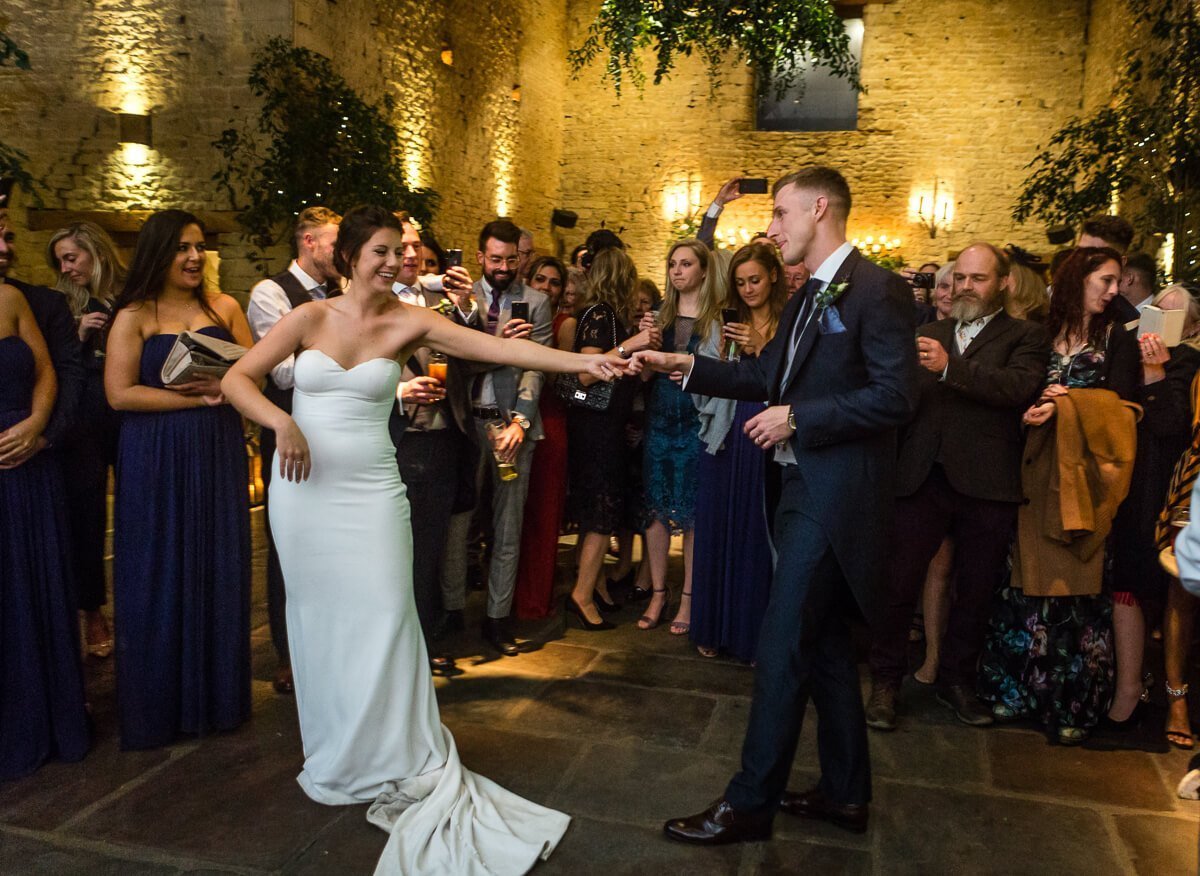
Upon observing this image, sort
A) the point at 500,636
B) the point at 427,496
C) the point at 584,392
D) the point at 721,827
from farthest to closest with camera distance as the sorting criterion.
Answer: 1. the point at 584,392
2. the point at 500,636
3. the point at 427,496
4. the point at 721,827

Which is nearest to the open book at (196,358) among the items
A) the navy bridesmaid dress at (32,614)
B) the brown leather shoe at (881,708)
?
the navy bridesmaid dress at (32,614)

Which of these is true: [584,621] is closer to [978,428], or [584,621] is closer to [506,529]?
[506,529]

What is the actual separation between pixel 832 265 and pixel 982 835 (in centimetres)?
176

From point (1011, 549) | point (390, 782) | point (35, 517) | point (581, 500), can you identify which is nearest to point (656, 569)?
point (581, 500)

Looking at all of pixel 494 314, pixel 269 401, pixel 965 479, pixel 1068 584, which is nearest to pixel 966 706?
pixel 1068 584

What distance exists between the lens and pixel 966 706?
362 centimetres

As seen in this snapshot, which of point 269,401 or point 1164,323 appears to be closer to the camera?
point 269,401

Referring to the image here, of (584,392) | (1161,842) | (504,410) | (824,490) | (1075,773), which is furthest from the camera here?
(584,392)

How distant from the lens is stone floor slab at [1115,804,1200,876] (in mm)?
2615

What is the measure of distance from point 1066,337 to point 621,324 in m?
1.98

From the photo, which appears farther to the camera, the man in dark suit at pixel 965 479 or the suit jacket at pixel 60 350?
the man in dark suit at pixel 965 479

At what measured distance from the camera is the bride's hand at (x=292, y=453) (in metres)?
2.73

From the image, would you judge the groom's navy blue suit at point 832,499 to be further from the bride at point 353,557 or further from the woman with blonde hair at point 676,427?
the woman with blonde hair at point 676,427

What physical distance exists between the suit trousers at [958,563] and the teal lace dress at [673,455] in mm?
1174
